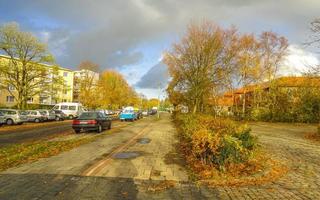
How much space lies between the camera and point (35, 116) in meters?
39.9

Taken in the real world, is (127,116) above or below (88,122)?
above

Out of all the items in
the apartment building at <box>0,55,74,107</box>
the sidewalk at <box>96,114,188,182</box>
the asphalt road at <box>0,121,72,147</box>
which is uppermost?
the apartment building at <box>0,55,74,107</box>

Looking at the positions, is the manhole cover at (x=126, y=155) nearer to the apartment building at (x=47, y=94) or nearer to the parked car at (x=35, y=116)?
the parked car at (x=35, y=116)

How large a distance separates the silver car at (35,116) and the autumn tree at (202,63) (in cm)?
1971

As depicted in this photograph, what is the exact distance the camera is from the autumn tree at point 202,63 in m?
28.4

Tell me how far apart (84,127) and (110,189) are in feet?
53.8

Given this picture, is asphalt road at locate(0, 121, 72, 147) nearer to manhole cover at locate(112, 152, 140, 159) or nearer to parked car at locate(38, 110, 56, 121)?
manhole cover at locate(112, 152, 140, 159)

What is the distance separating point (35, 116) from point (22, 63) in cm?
850

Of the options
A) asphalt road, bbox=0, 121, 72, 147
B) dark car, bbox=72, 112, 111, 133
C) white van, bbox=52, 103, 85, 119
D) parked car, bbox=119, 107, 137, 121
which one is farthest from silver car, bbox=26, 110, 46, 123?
dark car, bbox=72, 112, 111, 133

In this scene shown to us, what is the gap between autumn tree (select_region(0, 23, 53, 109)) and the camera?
1647 inches

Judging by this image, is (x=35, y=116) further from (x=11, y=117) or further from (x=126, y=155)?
(x=126, y=155)

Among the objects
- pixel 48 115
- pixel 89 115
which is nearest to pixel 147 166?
pixel 89 115

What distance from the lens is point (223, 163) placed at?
884cm

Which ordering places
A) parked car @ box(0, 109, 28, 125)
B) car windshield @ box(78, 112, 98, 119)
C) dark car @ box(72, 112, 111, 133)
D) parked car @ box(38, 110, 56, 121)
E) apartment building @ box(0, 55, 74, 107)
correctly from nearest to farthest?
dark car @ box(72, 112, 111, 133) → car windshield @ box(78, 112, 98, 119) → parked car @ box(0, 109, 28, 125) → parked car @ box(38, 110, 56, 121) → apartment building @ box(0, 55, 74, 107)
